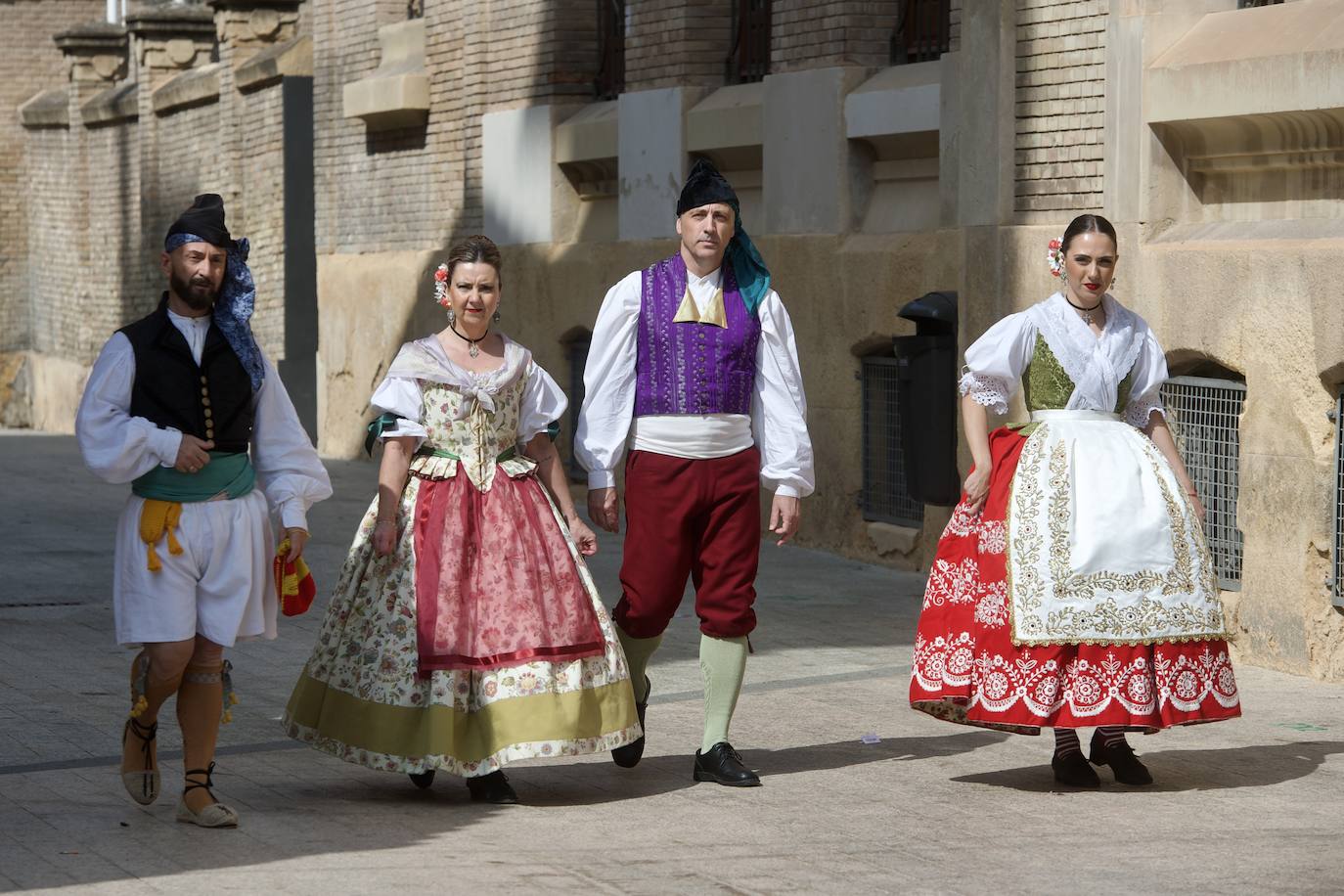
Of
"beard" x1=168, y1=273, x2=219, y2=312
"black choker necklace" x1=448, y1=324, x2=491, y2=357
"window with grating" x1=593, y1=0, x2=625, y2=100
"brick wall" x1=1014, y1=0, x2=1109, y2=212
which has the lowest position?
"black choker necklace" x1=448, y1=324, x2=491, y2=357

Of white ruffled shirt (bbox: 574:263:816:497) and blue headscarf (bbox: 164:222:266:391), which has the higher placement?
blue headscarf (bbox: 164:222:266:391)

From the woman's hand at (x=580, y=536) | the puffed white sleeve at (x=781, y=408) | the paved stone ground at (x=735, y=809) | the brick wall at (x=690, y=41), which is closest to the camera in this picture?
the paved stone ground at (x=735, y=809)

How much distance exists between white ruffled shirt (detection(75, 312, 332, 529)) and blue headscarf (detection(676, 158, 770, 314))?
4.63 feet

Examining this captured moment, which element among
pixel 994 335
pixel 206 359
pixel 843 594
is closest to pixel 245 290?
pixel 206 359

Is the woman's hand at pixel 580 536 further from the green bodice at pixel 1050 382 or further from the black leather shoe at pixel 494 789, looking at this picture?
the green bodice at pixel 1050 382

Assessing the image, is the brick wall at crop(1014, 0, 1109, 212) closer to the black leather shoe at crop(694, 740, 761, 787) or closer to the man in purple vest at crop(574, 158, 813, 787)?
the man in purple vest at crop(574, 158, 813, 787)

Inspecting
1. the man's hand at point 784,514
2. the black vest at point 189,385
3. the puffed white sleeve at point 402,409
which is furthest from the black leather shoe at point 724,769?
the black vest at point 189,385

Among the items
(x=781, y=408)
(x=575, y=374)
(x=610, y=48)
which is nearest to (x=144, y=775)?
(x=781, y=408)

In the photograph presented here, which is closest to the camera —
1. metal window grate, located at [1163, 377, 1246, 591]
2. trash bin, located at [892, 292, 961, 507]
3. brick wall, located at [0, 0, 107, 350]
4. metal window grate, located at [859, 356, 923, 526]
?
metal window grate, located at [1163, 377, 1246, 591]

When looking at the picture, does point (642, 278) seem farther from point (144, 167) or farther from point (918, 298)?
point (144, 167)

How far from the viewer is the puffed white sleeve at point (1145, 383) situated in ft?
23.9

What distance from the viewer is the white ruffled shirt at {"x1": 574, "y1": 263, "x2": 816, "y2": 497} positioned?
7.12 metres

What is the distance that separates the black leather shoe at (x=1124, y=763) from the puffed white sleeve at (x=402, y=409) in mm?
2290

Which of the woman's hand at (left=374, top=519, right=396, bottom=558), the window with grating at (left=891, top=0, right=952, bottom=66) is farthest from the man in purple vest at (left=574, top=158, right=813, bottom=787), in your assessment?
the window with grating at (left=891, top=0, right=952, bottom=66)
